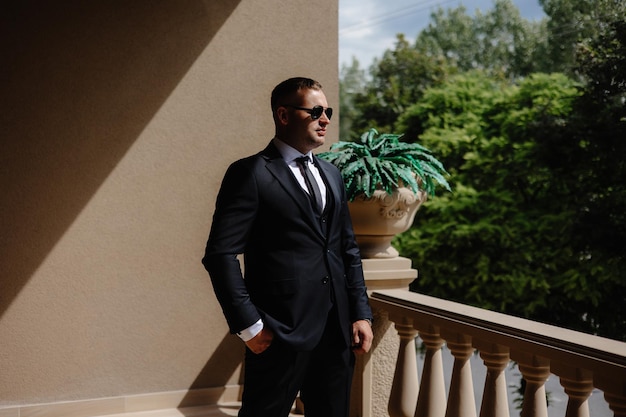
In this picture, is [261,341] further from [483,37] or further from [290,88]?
[483,37]

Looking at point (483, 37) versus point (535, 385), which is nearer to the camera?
point (535, 385)

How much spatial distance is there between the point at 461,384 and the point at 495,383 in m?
0.22

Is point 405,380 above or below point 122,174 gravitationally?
below

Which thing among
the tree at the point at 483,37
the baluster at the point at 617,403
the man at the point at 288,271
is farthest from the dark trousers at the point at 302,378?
the tree at the point at 483,37

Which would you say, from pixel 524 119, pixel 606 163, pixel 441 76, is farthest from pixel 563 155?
pixel 441 76

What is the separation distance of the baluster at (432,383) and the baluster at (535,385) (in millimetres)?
599

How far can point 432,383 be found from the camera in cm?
294

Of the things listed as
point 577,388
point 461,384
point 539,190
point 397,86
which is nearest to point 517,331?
point 577,388

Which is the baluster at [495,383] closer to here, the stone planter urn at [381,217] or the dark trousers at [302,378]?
the dark trousers at [302,378]

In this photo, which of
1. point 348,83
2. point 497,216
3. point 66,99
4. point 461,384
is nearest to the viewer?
point 461,384

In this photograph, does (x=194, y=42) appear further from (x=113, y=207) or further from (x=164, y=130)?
(x=113, y=207)

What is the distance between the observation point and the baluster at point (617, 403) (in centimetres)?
195

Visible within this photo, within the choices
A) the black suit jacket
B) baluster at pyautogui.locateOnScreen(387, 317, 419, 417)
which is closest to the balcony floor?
baluster at pyautogui.locateOnScreen(387, 317, 419, 417)

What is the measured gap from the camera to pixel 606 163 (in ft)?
49.4
